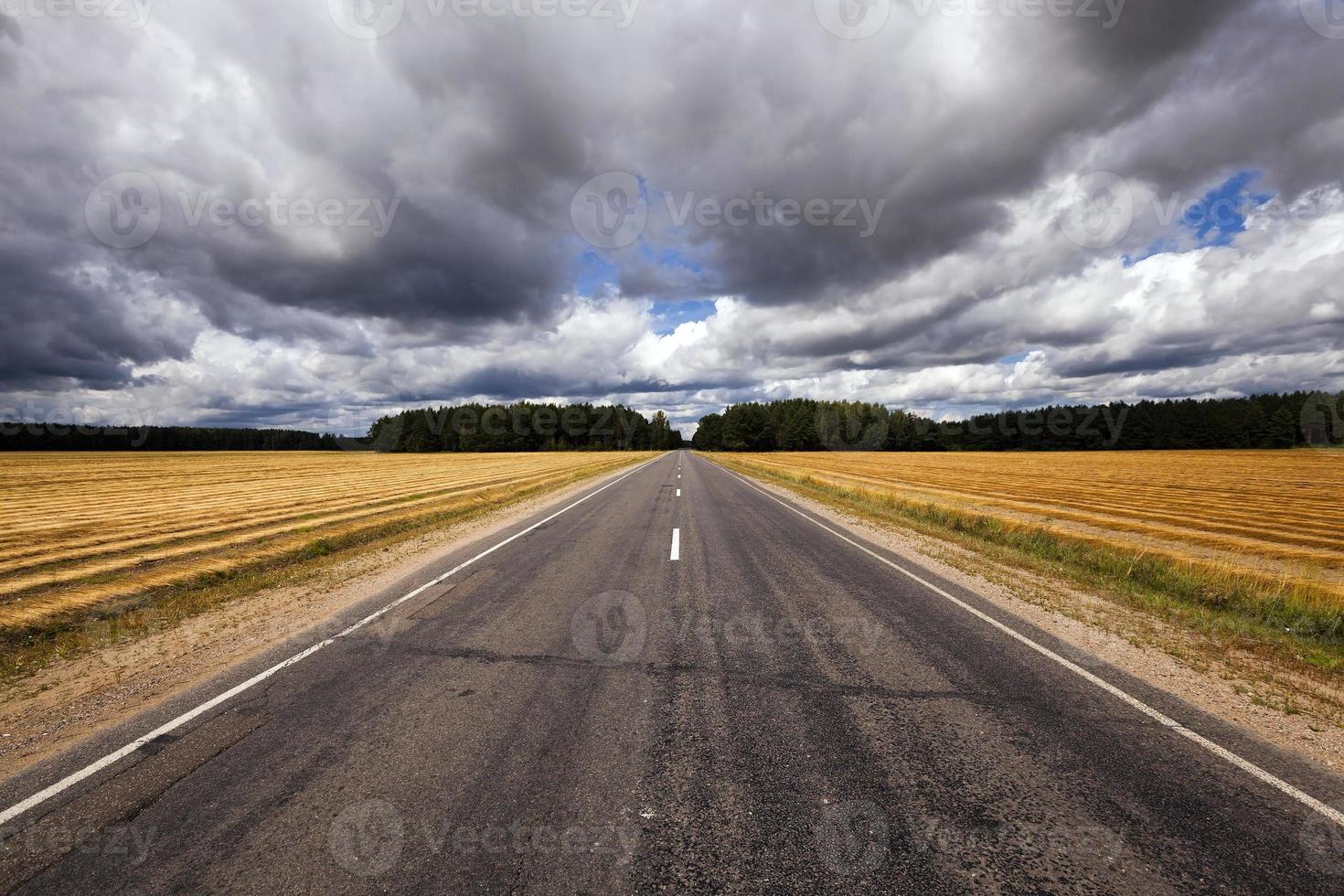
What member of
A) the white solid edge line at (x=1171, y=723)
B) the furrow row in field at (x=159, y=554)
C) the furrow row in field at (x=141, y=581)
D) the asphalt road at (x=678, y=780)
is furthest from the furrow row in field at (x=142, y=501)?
the white solid edge line at (x=1171, y=723)

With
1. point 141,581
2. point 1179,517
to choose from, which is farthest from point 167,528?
point 1179,517

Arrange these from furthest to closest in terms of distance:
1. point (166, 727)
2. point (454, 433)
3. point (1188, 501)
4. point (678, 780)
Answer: point (454, 433)
point (1188, 501)
point (166, 727)
point (678, 780)

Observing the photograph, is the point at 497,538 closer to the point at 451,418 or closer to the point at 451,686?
the point at 451,686

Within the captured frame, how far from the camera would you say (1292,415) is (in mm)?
96562

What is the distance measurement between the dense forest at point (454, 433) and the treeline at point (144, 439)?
0.71ft

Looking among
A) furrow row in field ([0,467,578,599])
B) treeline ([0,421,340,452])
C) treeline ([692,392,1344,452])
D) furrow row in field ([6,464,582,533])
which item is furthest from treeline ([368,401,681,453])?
furrow row in field ([0,467,578,599])

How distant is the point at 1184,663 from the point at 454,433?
139498 millimetres

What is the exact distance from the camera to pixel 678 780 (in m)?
3.42

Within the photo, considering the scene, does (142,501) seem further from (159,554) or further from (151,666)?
(151,666)

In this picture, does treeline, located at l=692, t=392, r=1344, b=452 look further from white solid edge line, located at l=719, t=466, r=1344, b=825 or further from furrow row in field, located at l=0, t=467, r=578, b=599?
white solid edge line, located at l=719, t=466, r=1344, b=825

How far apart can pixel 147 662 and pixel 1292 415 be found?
152563mm

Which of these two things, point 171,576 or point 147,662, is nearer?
point 147,662

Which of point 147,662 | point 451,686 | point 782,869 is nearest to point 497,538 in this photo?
point 147,662

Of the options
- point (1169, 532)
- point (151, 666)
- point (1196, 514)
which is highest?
point (151, 666)
